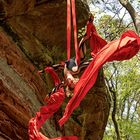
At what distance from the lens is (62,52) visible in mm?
7836

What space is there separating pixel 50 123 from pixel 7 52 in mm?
1541

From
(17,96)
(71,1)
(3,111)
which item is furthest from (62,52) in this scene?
(71,1)

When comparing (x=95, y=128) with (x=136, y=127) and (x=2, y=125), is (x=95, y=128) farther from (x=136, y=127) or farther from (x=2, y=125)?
(x=136, y=127)


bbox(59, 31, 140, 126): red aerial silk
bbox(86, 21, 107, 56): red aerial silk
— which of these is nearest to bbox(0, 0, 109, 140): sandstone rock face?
bbox(86, 21, 107, 56): red aerial silk

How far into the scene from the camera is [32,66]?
650cm

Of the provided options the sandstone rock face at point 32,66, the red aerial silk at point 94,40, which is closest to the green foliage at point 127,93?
the sandstone rock face at point 32,66

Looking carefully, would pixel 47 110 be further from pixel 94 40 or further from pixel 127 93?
pixel 127 93

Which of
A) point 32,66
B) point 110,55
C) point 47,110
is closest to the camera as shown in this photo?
point 110,55

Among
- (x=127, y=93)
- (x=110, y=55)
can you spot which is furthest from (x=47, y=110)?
(x=127, y=93)

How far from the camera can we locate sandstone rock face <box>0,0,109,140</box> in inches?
197

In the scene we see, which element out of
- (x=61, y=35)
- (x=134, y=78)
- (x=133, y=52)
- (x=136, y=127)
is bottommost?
(x=136, y=127)

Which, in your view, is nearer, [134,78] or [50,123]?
[50,123]

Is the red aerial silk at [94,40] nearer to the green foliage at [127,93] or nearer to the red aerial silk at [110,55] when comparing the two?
the red aerial silk at [110,55]

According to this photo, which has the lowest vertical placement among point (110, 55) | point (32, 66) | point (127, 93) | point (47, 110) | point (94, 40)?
point (127, 93)
